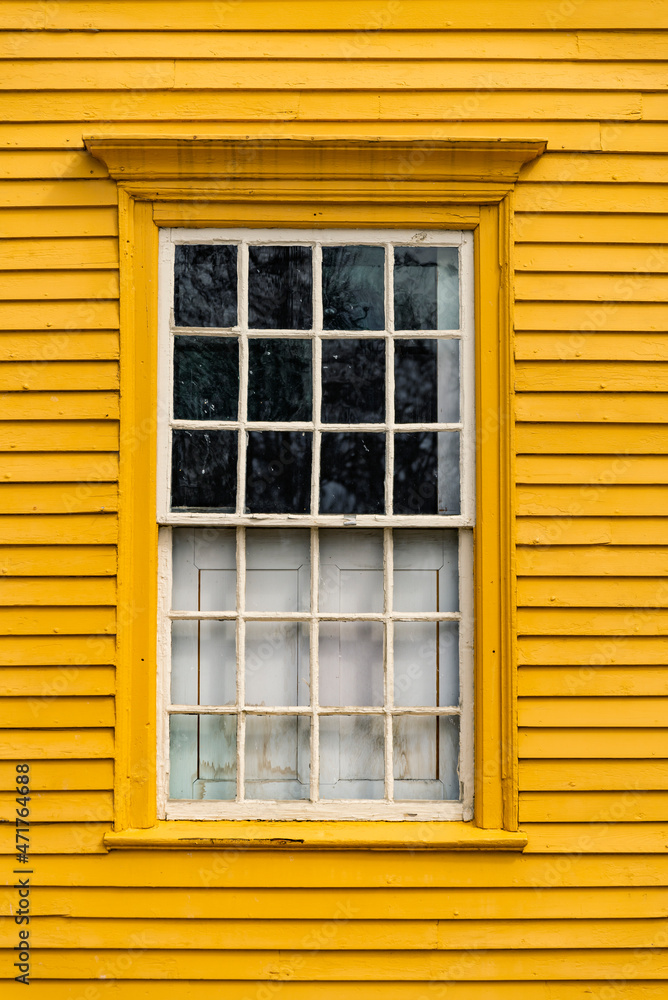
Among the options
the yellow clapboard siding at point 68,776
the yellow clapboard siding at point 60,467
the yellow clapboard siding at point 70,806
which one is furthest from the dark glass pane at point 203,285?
the yellow clapboard siding at point 70,806

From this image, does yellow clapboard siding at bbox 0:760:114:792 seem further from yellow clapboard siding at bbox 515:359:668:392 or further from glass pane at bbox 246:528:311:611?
yellow clapboard siding at bbox 515:359:668:392

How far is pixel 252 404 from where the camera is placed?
3000 millimetres

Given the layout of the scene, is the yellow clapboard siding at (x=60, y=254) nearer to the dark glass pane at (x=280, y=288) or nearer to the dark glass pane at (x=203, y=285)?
the dark glass pane at (x=203, y=285)

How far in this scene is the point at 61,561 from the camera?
2.93m

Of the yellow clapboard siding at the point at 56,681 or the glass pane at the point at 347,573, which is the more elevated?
the glass pane at the point at 347,573

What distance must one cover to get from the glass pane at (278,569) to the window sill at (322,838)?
35.1 inches

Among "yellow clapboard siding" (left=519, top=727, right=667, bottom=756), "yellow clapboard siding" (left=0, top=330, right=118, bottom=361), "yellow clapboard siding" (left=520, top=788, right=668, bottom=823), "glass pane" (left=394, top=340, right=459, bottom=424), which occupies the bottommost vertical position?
"yellow clapboard siding" (left=520, top=788, right=668, bottom=823)

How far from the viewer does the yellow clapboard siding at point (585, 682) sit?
2918mm

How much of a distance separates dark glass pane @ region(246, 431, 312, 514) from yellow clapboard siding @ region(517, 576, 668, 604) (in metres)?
0.99

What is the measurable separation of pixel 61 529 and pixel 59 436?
38cm

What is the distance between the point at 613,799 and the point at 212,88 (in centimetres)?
335

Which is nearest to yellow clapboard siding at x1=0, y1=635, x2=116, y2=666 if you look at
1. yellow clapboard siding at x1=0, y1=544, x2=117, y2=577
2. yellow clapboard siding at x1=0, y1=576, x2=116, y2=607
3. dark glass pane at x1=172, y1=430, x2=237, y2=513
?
yellow clapboard siding at x1=0, y1=576, x2=116, y2=607

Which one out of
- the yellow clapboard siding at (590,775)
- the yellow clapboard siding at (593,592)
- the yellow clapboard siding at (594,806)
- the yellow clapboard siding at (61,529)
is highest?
the yellow clapboard siding at (61,529)

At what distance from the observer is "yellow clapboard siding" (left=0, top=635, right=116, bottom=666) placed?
2.91 meters
